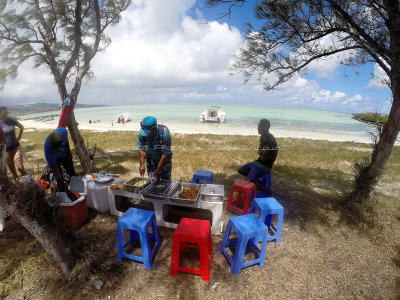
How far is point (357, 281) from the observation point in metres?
2.60

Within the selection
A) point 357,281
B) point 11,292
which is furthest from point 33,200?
point 357,281

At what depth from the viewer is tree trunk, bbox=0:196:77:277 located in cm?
190

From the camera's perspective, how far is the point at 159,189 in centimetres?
329

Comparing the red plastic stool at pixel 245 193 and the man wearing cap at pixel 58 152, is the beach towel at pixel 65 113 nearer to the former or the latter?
the man wearing cap at pixel 58 152

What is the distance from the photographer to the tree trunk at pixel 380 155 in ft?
11.6

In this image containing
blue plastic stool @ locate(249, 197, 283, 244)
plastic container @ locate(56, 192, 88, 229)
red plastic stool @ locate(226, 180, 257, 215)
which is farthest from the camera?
red plastic stool @ locate(226, 180, 257, 215)

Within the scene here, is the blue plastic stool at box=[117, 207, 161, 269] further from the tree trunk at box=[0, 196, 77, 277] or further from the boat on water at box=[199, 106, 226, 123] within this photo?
the boat on water at box=[199, 106, 226, 123]

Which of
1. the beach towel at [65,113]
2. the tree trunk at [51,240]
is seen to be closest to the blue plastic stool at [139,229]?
the tree trunk at [51,240]

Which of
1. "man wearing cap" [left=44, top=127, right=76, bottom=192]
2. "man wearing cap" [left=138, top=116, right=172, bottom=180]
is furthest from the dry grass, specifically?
"man wearing cap" [left=138, top=116, right=172, bottom=180]

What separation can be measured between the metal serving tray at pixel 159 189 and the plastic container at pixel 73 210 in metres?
1.27

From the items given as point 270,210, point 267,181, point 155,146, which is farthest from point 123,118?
point 270,210

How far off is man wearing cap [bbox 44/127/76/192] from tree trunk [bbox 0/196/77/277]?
1643 mm

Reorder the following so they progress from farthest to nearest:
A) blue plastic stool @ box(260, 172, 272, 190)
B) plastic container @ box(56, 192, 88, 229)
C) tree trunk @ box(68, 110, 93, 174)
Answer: tree trunk @ box(68, 110, 93, 174) < blue plastic stool @ box(260, 172, 272, 190) < plastic container @ box(56, 192, 88, 229)

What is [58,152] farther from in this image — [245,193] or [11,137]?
[245,193]
